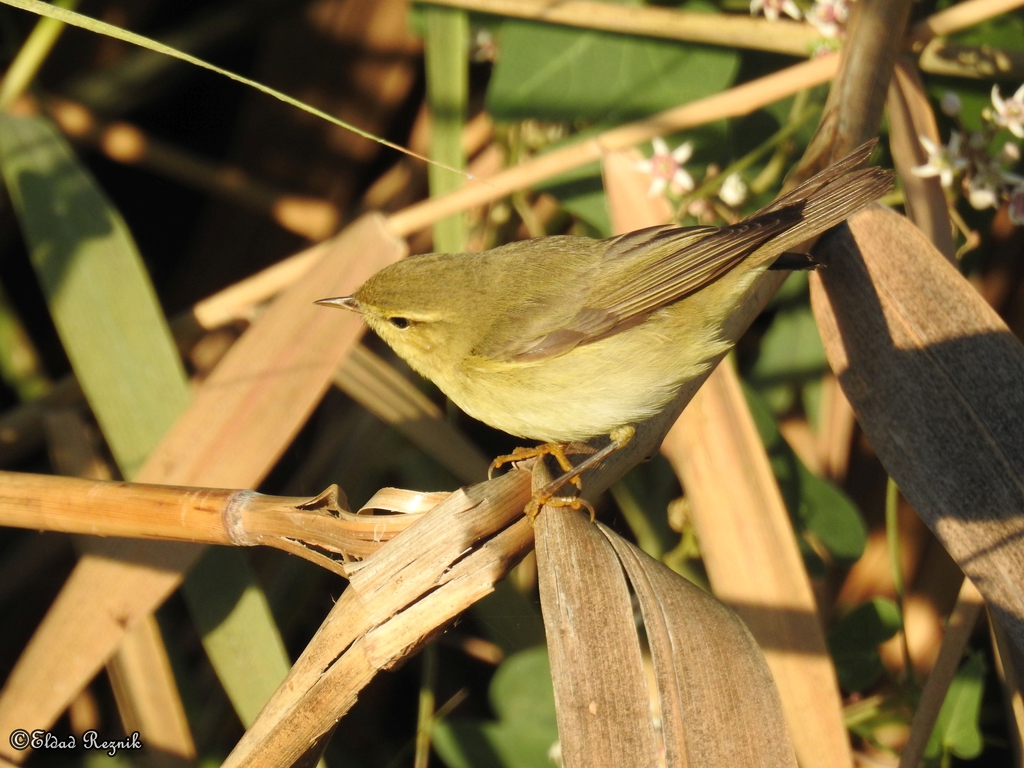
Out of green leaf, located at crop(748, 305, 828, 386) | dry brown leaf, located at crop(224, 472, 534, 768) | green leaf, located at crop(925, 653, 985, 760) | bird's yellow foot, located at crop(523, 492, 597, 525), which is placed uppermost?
green leaf, located at crop(748, 305, 828, 386)

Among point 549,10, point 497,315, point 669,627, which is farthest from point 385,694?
point 549,10

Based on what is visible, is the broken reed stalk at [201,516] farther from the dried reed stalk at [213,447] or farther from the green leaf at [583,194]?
the green leaf at [583,194]

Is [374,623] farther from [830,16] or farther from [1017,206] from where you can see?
[830,16]

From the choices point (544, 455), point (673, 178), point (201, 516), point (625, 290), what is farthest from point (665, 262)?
point (201, 516)

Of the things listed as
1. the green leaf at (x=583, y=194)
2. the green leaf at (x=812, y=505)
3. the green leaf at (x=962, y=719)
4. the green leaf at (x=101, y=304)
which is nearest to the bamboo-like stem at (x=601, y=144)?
the green leaf at (x=583, y=194)

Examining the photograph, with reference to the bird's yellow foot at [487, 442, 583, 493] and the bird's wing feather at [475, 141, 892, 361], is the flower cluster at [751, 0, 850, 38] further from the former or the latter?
the bird's yellow foot at [487, 442, 583, 493]

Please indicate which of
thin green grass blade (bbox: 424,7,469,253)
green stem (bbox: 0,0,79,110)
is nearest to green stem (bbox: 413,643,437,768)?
thin green grass blade (bbox: 424,7,469,253)

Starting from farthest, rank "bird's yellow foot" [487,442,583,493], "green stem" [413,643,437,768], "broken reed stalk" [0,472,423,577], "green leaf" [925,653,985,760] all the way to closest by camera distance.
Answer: "green stem" [413,643,437,768], "green leaf" [925,653,985,760], "bird's yellow foot" [487,442,583,493], "broken reed stalk" [0,472,423,577]

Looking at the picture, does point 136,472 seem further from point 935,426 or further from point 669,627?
point 935,426
